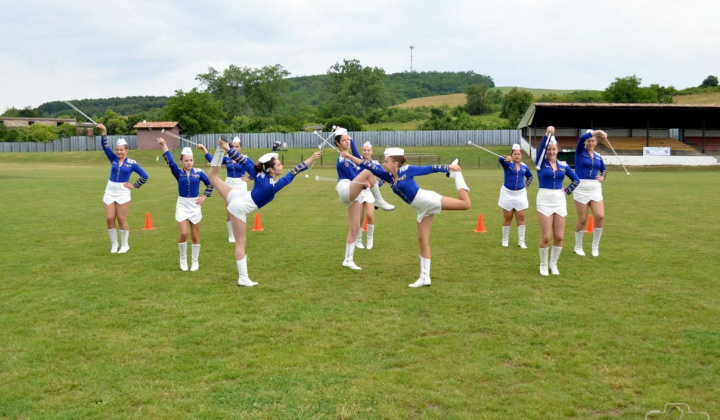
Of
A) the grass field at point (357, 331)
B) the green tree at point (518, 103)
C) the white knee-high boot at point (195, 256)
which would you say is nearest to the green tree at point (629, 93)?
the green tree at point (518, 103)

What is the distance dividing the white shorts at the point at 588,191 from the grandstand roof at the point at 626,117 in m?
48.7

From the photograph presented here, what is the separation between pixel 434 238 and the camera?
1447cm

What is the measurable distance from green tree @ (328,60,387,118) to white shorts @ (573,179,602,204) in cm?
10545

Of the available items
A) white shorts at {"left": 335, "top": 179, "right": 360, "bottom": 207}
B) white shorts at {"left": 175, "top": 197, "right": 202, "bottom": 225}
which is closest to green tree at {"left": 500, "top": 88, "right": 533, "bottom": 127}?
white shorts at {"left": 335, "top": 179, "right": 360, "bottom": 207}

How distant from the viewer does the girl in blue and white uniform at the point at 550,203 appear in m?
10.2

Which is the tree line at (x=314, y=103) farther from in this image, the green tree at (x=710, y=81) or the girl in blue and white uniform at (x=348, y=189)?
the girl in blue and white uniform at (x=348, y=189)

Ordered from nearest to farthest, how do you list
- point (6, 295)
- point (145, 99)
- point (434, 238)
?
point (6, 295) < point (434, 238) < point (145, 99)

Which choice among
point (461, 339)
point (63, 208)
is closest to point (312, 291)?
point (461, 339)

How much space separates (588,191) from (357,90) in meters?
112

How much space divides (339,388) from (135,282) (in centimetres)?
571

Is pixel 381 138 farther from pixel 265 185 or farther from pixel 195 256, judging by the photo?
pixel 265 185

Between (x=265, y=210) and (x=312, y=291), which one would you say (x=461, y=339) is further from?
(x=265, y=210)

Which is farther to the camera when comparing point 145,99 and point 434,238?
point 145,99

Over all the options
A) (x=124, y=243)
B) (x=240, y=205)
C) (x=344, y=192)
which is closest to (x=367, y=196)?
(x=344, y=192)
